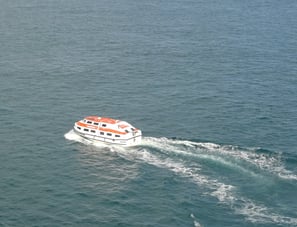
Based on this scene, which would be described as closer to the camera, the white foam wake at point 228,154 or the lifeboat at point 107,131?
the white foam wake at point 228,154

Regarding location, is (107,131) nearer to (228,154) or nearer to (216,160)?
(216,160)

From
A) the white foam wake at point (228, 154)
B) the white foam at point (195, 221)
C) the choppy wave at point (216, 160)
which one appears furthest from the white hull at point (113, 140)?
the white foam at point (195, 221)

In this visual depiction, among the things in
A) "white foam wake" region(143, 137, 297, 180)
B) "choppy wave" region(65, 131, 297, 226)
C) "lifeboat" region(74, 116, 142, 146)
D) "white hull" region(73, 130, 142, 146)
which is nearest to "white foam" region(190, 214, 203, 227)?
"choppy wave" region(65, 131, 297, 226)

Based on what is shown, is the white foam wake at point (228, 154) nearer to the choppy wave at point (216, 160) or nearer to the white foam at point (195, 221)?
the choppy wave at point (216, 160)

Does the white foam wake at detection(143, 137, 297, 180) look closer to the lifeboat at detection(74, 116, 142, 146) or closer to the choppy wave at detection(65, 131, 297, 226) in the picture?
the choppy wave at detection(65, 131, 297, 226)

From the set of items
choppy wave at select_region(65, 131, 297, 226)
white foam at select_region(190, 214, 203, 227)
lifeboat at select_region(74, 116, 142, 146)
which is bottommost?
white foam at select_region(190, 214, 203, 227)

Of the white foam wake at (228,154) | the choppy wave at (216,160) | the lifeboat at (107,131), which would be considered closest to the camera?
the choppy wave at (216,160)
